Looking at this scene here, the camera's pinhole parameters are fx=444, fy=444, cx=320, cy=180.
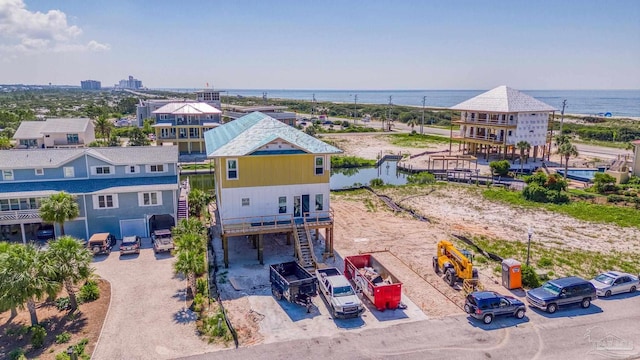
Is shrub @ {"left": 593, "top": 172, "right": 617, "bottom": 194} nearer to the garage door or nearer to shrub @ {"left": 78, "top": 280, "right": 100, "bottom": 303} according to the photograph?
Result: the garage door

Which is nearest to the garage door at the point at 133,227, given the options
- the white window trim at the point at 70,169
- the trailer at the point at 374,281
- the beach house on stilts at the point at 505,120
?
the white window trim at the point at 70,169

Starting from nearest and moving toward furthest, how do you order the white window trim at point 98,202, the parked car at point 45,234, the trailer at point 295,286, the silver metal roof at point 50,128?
1. the trailer at point 295,286
2. the white window trim at point 98,202
3. the parked car at point 45,234
4. the silver metal roof at point 50,128

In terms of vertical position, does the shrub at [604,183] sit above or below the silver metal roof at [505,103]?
below

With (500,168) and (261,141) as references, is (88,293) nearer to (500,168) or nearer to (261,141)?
(261,141)

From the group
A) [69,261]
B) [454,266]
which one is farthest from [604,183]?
[69,261]

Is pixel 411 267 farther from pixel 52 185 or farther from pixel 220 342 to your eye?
pixel 52 185

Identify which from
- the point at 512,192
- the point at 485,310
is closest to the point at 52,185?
the point at 485,310

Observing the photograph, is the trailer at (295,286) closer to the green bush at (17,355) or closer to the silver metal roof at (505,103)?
the green bush at (17,355)
